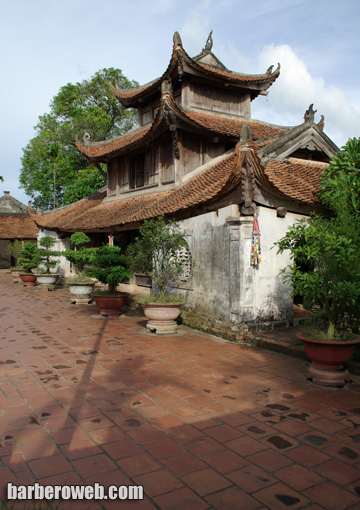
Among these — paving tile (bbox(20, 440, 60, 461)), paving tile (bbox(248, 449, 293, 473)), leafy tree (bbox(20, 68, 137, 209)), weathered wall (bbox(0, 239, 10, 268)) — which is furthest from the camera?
weathered wall (bbox(0, 239, 10, 268))

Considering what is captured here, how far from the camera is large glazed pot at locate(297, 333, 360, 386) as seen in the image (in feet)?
16.6

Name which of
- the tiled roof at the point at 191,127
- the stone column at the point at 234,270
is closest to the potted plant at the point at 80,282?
the tiled roof at the point at 191,127

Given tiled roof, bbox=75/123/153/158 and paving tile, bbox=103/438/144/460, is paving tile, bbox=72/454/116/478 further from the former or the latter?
tiled roof, bbox=75/123/153/158

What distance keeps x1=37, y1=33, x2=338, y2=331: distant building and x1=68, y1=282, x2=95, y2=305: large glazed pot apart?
168cm

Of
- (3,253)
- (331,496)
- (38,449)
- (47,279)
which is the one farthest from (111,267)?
(3,253)

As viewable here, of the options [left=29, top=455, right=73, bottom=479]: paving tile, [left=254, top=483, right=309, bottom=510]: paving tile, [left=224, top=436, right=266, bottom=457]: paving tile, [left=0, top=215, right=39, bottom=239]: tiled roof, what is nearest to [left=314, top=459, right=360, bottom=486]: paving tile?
[left=254, top=483, right=309, bottom=510]: paving tile

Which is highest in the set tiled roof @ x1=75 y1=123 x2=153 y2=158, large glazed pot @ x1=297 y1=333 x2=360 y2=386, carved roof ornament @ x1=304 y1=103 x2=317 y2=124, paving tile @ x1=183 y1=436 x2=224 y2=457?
tiled roof @ x1=75 y1=123 x2=153 y2=158

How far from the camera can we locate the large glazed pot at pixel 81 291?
12.6 metres

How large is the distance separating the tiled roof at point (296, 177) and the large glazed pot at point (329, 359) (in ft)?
11.6

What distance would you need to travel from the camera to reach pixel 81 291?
12.6 metres

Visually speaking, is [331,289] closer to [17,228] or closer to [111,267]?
[111,267]

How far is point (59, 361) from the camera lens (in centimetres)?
625

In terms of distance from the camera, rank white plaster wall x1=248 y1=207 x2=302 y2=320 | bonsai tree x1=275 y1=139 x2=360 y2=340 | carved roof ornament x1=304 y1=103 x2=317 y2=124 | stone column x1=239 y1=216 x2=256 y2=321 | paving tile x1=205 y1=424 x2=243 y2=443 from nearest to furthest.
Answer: paving tile x1=205 y1=424 x2=243 y2=443 → bonsai tree x1=275 y1=139 x2=360 y2=340 → stone column x1=239 y1=216 x2=256 y2=321 → white plaster wall x1=248 y1=207 x2=302 y2=320 → carved roof ornament x1=304 y1=103 x2=317 y2=124

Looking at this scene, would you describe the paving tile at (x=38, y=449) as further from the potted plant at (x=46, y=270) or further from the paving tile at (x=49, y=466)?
the potted plant at (x=46, y=270)
